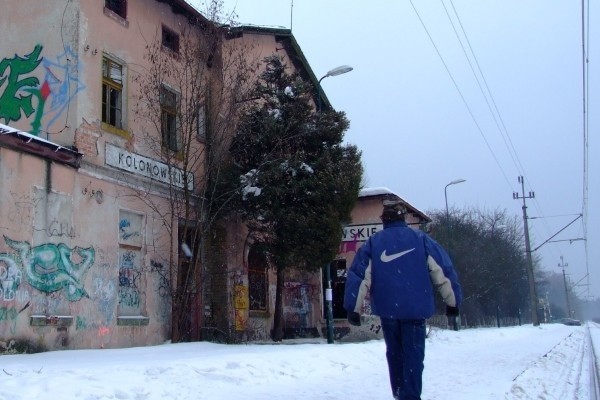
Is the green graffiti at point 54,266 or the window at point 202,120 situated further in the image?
the window at point 202,120

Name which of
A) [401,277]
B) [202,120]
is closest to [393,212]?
[401,277]

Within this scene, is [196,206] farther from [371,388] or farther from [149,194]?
[371,388]

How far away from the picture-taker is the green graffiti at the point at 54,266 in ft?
39.4

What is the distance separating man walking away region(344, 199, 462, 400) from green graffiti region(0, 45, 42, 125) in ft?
36.1

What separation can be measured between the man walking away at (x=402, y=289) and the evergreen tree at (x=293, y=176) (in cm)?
1077

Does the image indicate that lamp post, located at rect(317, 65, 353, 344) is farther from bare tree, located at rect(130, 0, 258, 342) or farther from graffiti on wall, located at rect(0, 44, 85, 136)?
graffiti on wall, located at rect(0, 44, 85, 136)

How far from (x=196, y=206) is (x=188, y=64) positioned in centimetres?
370

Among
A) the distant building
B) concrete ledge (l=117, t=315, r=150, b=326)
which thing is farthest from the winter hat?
concrete ledge (l=117, t=315, r=150, b=326)

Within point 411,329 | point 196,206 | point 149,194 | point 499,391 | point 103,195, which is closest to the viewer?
point 411,329

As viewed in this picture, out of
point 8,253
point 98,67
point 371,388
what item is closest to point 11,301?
point 8,253

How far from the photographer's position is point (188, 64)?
16.3 meters

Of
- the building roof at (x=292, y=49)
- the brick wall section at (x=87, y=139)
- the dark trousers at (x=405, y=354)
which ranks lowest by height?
the dark trousers at (x=405, y=354)

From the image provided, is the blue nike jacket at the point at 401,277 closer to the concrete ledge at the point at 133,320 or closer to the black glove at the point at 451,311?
the black glove at the point at 451,311

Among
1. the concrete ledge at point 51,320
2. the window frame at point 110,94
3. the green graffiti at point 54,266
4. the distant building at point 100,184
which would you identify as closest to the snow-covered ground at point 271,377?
the concrete ledge at point 51,320
